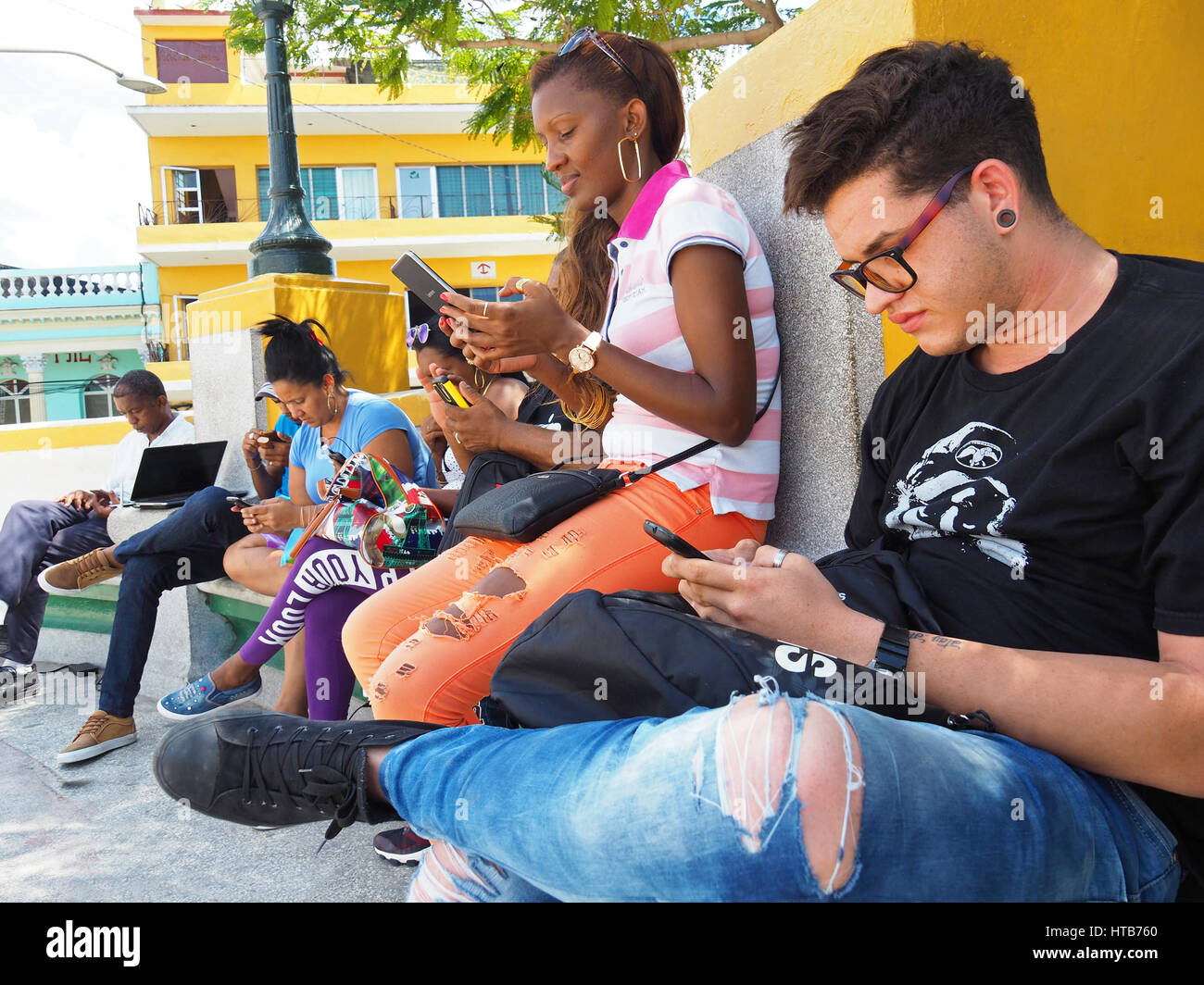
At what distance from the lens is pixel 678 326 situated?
7.70ft

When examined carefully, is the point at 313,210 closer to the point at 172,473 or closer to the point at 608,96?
the point at 172,473

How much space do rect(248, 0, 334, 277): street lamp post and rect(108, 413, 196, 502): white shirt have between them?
1192 millimetres

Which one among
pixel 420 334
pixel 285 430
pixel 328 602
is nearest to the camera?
pixel 328 602

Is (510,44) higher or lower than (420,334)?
higher

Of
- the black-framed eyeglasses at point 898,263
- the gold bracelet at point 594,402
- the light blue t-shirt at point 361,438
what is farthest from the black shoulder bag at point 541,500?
the light blue t-shirt at point 361,438

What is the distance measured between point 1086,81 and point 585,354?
1.61m

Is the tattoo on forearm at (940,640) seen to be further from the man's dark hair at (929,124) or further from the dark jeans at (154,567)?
the dark jeans at (154,567)

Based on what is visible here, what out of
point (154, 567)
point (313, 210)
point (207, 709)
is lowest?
point (207, 709)

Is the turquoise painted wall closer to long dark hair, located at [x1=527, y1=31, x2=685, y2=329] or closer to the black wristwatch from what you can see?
long dark hair, located at [x1=527, y1=31, x2=685, y2=329]

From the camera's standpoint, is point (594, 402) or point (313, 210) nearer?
point (594, 402)

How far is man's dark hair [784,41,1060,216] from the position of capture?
1.61 metres

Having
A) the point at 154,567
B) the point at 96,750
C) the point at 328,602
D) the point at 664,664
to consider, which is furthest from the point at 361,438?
the point at 664,664
